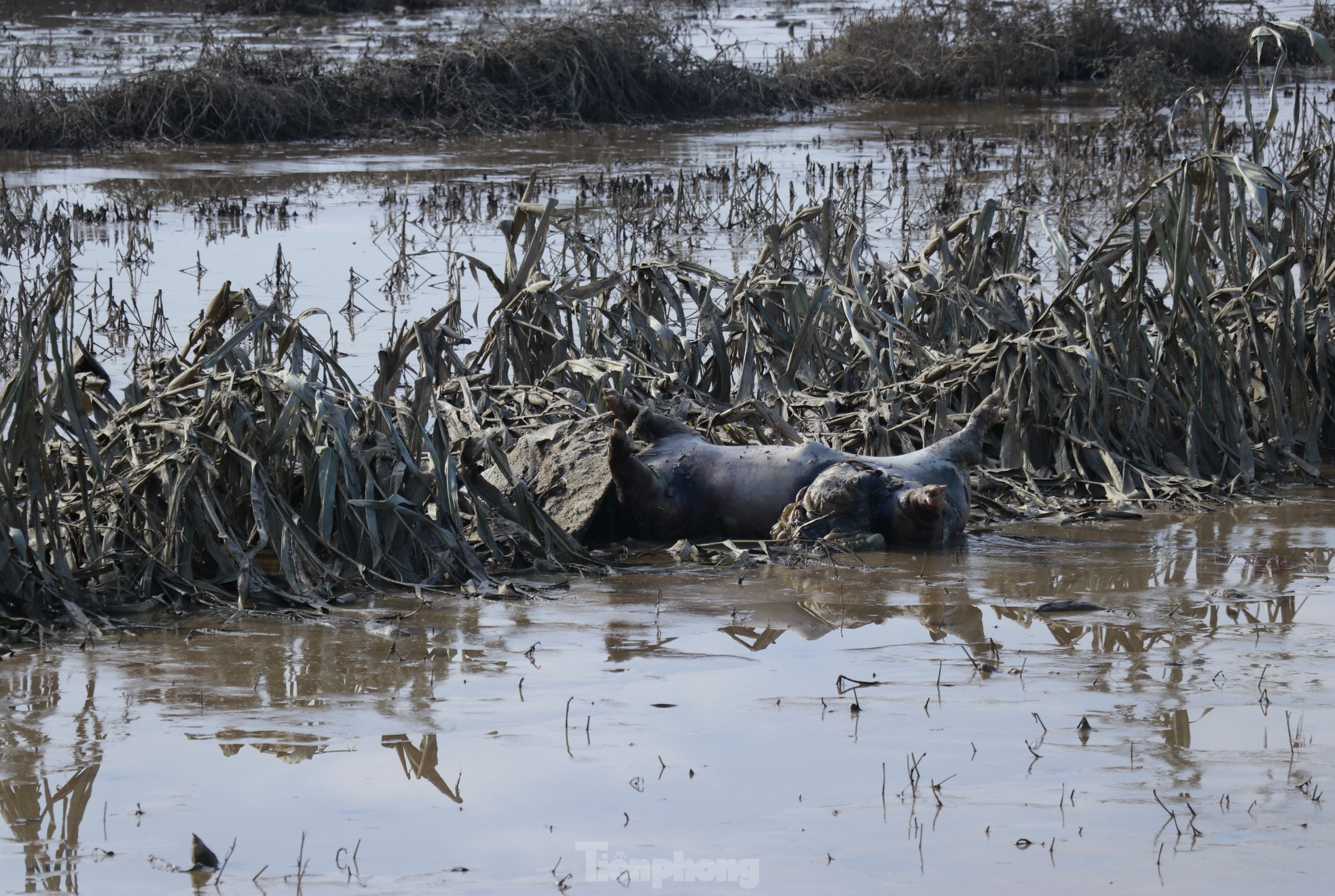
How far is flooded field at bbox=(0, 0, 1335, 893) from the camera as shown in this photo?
324 cm

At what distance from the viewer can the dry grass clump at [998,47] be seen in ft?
69.6

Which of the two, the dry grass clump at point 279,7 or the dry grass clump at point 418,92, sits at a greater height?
the dry grass clump at point 279,7

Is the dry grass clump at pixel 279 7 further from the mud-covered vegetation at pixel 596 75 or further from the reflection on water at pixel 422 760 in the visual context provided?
the reflection on water at pixel 422 760

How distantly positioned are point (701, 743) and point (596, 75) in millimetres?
16205

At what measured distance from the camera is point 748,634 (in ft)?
15.5

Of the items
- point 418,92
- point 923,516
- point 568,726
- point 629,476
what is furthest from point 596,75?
point 568,726

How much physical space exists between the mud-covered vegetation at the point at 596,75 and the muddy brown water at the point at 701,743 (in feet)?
43.2

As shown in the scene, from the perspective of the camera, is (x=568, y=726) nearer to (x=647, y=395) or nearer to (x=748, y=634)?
(x=748, y=634)

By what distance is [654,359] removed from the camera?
742 centimetres

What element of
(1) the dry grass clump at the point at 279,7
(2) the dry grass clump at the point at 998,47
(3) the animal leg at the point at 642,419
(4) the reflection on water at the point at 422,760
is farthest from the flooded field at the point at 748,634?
(1) the dry grass clump at the point at 279,7

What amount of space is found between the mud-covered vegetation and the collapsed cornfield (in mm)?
9377

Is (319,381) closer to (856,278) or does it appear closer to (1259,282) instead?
(856,278)

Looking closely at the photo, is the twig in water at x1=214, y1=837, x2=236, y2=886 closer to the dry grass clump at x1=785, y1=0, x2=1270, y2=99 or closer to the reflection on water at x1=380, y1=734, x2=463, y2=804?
the reflection on water at x1=380, y1=734, x2=463, y2=804

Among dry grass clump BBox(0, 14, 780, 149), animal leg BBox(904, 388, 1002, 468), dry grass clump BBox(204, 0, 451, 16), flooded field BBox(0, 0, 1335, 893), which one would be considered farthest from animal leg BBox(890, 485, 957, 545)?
dry grass clump BBox(204, 0, 451, 16)
